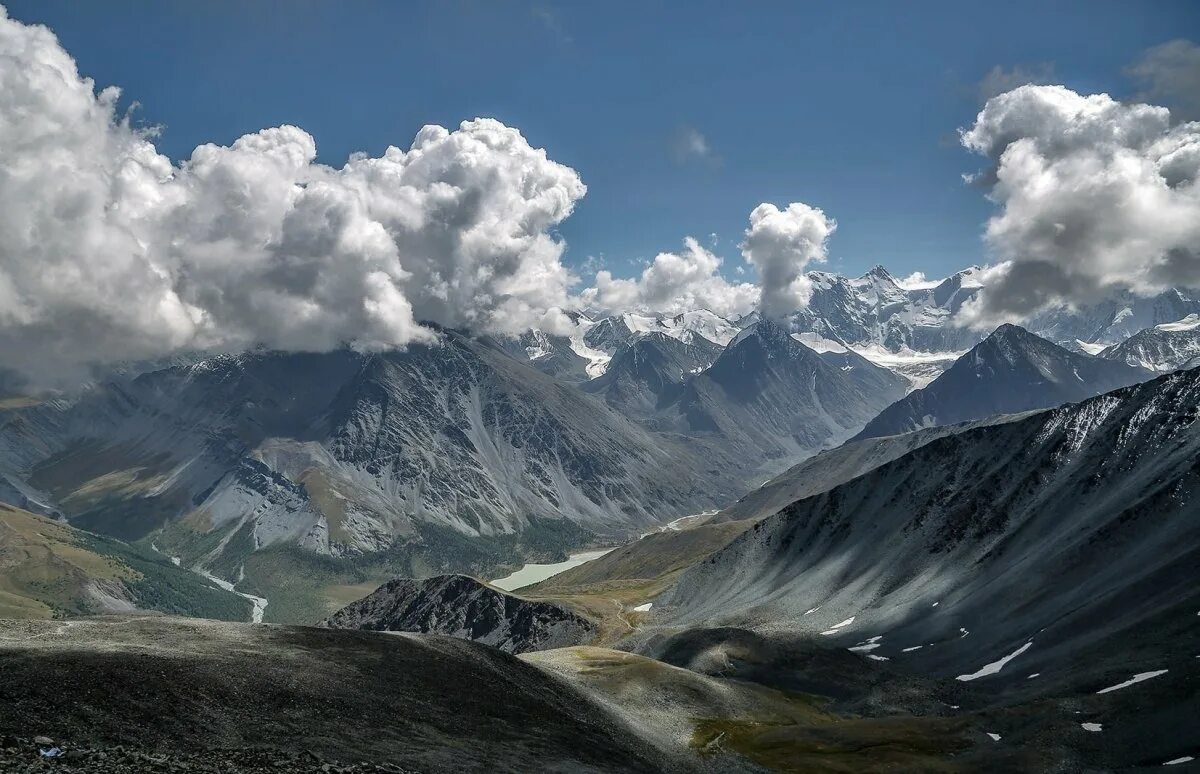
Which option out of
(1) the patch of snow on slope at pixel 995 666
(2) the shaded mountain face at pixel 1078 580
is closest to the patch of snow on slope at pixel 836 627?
(2) the shaded mountain face at pixel 1078 580

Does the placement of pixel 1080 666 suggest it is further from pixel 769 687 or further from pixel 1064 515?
pixel 1064 515

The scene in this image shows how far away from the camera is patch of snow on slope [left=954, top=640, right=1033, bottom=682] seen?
135 m

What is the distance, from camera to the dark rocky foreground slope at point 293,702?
53.9 m

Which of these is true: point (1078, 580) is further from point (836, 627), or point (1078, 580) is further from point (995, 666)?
point (836, 627)

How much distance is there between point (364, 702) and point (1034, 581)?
131 meters

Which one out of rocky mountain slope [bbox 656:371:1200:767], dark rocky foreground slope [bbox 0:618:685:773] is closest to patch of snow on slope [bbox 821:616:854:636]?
rocky mountain slope [bbox 656:371:1200:767]

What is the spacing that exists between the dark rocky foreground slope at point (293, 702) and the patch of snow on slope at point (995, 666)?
70.6 metres

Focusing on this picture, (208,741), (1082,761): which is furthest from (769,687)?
(208,741)

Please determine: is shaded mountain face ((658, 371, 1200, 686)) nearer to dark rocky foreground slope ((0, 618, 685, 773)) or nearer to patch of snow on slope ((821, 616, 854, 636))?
patch of snow on slope ((821, 616, 854, 636))

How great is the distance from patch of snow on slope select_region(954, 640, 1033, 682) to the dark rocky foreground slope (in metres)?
70.6

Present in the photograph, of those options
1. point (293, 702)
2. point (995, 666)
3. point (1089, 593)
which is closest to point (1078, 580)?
point (1089, 593)

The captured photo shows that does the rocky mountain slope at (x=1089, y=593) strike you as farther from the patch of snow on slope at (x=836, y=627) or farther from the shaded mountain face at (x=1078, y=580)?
the patch of snow on slope at (x=836, y=627)

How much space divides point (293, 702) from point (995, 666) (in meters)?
113

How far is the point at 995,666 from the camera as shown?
447 feet
